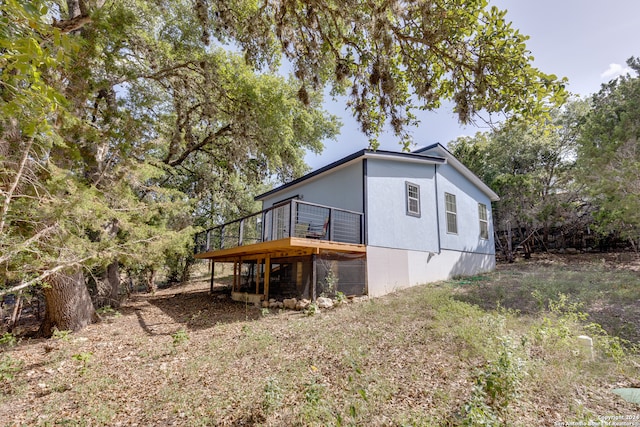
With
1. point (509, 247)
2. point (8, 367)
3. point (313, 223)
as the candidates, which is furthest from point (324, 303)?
point (509, 247)

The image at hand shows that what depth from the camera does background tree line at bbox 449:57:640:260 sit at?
9.56m

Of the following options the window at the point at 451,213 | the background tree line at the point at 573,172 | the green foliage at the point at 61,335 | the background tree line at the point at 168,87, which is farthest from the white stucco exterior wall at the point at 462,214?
the green foliage at the point at 61,335

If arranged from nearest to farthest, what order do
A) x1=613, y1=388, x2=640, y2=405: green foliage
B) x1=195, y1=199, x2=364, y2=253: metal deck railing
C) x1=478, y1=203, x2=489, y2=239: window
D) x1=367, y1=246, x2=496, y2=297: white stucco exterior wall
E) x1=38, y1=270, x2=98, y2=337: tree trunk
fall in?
1. x1=613, y1=388, x2=640, y2=405: green foliage
2. x1=38, y1=270, x2=98, y2=337: tree trunk
3. x1=195, y1=199, x2=364, y2=253: metal deck railing
4. x1=367, y1=246, x2=496, y2=297: white stucco exterior wall
5. x1=478, y1=203, x2=489, y2=239: window

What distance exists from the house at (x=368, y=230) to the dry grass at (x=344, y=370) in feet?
5.18

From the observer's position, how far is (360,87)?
4.42 m

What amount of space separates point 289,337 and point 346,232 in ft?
11.9

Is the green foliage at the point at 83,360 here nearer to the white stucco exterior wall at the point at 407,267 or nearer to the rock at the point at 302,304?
the rock at the point at 302,304

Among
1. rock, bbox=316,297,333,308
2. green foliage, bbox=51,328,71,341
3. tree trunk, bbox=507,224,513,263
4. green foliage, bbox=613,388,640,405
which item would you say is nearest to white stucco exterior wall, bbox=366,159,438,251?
rock, bbox=316,297,333,308

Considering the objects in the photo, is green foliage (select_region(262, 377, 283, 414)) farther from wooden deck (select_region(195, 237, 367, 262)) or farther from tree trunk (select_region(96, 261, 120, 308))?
tree trunk (select_region(96, 261, 120, 308))

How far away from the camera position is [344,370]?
159 inches

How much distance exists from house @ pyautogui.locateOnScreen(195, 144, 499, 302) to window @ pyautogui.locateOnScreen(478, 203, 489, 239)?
1.11 metres

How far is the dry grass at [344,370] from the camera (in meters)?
3.11

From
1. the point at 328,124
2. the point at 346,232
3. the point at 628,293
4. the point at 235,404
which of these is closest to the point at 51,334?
the point at 235,404

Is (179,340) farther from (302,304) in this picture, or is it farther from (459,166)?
(459,166)
